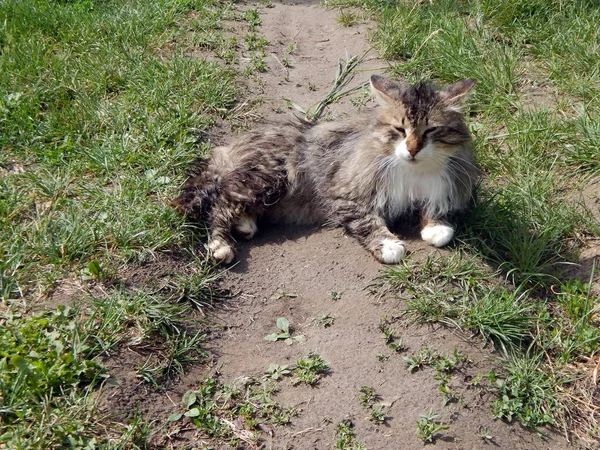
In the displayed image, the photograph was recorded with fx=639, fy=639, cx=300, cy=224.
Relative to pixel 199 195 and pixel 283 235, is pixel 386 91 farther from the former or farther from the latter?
pixel 199 195

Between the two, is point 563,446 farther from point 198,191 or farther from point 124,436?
point 198,191

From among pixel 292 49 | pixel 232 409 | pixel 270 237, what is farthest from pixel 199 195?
pixel 292 49

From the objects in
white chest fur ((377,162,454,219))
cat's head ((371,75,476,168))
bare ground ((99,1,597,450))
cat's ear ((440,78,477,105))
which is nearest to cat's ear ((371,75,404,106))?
cat's head ((371,75,476,168))

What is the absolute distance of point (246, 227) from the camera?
473 cm

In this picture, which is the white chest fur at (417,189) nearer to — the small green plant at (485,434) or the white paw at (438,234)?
the white paw at (438,234)

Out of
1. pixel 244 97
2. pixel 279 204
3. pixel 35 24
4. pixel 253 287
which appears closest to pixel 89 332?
pixel 253 287

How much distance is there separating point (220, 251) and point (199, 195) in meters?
0.48

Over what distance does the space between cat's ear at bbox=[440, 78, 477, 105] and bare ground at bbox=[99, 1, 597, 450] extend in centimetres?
101

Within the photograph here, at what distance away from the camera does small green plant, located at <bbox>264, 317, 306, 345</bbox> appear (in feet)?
12.8

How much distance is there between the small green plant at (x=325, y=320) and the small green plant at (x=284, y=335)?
149 millimetres

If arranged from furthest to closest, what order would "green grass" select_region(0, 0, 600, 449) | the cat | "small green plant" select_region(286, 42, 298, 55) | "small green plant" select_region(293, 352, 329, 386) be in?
1. "small green plant" select_region(286, 42, 298, 55)
2. the cat
3. "small green plant" select_region(293, 352, 329, 386)
4. "green grass" select_region(0, 0, 600, 449)

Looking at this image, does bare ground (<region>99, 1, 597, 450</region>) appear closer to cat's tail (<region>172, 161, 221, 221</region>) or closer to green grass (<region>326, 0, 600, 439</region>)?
green grass (<region>326, 0, 600, 439</region>)

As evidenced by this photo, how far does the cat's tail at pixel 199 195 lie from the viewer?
450 centimetres

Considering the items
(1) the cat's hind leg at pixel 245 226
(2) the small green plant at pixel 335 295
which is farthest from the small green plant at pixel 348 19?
(2) the small green plant at pixel 335 295
